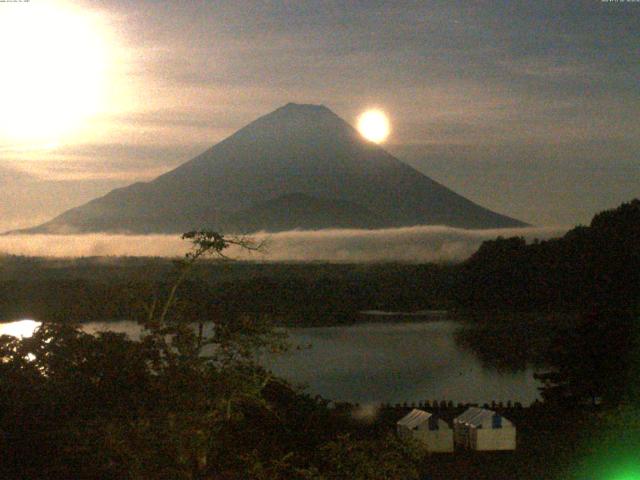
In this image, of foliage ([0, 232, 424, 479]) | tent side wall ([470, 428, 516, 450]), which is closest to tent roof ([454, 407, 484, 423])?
tent side wall ([470, 428, 516, 450])

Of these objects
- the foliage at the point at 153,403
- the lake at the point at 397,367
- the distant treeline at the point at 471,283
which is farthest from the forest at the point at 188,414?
the distant treeline at the point at 471,283

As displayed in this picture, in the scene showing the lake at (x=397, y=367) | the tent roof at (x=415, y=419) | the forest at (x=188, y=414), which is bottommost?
the lake at (x=397, y=367)

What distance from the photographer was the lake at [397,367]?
33.7m

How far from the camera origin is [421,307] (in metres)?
64.1

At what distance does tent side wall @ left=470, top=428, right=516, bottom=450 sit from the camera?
54.2 feet

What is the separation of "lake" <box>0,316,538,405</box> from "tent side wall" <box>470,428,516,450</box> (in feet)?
27.4

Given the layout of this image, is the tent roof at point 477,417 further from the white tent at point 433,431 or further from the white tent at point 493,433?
the white tent at point 433,431

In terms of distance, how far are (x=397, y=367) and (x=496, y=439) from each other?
85.8ft

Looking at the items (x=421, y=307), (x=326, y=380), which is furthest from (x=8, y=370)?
(x=421, y=307)

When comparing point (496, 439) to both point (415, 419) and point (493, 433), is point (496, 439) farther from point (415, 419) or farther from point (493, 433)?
point (415, 419)

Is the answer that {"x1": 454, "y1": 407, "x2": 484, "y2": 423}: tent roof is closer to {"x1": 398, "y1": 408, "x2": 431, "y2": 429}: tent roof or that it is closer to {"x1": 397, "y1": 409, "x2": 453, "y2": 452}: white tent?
{"x1": 397, "y1": 409, "x2": 453, "y2": 452}: white tent

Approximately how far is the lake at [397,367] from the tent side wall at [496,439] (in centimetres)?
835

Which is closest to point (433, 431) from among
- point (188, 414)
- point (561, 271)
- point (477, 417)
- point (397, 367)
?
point (477, 417)

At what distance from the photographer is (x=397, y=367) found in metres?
42.6
